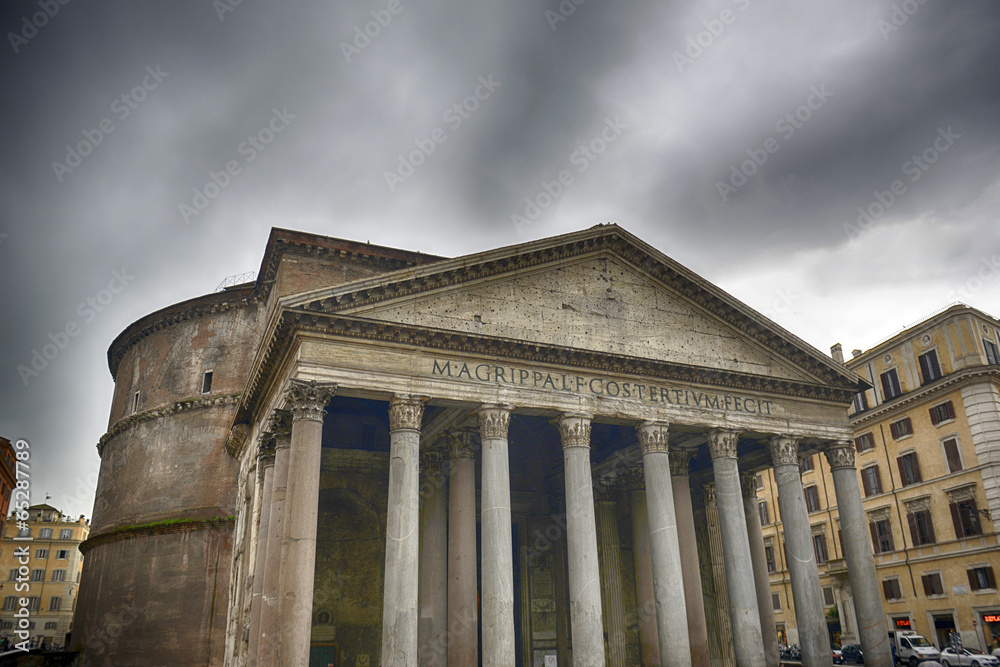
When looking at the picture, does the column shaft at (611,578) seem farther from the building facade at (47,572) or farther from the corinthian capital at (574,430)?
the building facade at (47,572)

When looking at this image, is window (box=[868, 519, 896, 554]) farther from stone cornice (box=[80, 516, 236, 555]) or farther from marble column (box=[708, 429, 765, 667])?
stone cornice (box=[80, 516, 236, 555])

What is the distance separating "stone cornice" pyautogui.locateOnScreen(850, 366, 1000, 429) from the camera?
28.2 m

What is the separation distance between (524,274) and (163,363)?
15587mm

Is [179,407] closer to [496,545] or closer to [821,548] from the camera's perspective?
[496,545]

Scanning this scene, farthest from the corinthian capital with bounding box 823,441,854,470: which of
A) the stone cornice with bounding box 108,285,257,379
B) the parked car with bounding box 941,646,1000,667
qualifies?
the stone cornice with bounding box 108,285,257,379

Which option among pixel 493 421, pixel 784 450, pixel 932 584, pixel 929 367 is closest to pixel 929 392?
pixel 929 367

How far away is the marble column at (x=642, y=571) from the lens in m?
18.7

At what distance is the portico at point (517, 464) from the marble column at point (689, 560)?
0.05m

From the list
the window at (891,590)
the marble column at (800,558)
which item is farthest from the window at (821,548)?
the marble column at (800,558)

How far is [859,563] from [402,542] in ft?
38.9

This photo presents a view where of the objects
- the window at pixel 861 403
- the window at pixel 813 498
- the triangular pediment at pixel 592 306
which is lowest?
the window at pixel 813 498

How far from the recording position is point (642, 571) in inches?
798

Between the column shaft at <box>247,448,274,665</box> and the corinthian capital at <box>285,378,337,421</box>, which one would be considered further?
the column shaft at <box>247,448,274,665</box>

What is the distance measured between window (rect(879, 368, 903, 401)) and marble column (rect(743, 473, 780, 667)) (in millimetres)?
13905
